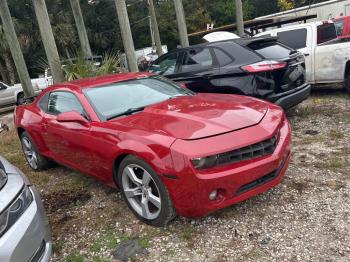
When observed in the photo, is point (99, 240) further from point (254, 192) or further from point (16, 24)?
point (16, 24)

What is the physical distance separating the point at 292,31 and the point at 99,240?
272 inches

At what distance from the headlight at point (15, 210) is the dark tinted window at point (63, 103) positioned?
68.0 inches

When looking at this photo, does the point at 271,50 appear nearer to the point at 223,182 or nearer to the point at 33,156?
the point at 223,182

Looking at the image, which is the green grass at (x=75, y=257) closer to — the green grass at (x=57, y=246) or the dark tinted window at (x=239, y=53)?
the green grass at (x=57, y=246)

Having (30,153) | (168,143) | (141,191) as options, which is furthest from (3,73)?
(168,143)

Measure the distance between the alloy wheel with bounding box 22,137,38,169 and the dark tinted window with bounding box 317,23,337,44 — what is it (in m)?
6.35

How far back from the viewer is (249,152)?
3.34m

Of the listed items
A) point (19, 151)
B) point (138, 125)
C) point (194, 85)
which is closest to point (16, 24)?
point (19, 151)

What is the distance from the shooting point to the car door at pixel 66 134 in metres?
4.25

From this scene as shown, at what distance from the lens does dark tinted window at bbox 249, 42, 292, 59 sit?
604cm

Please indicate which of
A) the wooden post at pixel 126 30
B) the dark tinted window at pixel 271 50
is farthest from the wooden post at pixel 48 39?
Result: the dark tinted window at pixel 271 50

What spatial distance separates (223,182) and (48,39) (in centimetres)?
711

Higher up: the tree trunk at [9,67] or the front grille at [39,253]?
the front grille at [39,253]

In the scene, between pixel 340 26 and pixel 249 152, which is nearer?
pixel 249 152
